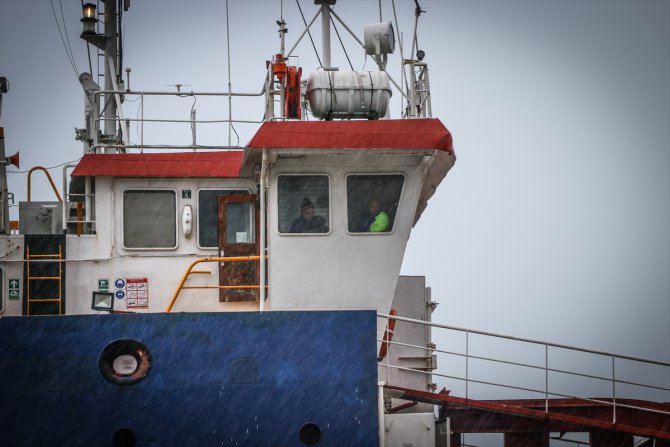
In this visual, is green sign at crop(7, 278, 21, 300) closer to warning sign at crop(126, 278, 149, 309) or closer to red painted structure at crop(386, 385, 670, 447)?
warning sign at crop(126, 278, 149, 309)

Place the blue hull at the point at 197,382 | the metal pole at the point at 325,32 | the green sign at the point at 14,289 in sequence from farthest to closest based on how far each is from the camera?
1. the green sign at the point at 14,289
2. the metal pole at the point at 325,32
3. the blue hull at the point at 197,382

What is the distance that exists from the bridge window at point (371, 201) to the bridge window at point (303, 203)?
0.31 meters

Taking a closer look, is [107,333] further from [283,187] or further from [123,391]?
[283,187]

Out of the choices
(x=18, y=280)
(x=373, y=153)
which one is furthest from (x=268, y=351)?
(x=18, y=280)

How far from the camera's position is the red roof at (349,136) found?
1294cm

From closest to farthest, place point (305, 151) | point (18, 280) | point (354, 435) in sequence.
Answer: point (354, 435) < point (305, 151) < point (18, 280)

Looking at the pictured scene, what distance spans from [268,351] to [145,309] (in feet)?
10.7

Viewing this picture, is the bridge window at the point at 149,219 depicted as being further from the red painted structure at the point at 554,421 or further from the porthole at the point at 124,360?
the red painted structure at the point at 554,421

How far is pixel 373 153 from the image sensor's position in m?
13.3

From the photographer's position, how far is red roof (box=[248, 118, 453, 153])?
12.9 meters

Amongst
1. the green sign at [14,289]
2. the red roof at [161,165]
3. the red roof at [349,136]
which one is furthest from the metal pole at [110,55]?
the red roof at [349,136]

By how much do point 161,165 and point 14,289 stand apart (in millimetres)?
2664

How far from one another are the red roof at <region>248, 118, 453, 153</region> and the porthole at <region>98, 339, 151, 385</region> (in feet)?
8.99

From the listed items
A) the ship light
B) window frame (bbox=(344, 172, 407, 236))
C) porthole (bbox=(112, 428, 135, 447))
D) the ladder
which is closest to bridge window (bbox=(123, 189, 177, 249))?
the ladder
